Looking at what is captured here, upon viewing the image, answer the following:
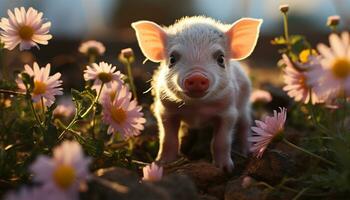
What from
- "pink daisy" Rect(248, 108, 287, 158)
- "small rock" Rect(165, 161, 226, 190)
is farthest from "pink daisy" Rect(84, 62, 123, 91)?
"pink daisy" Rect(248, 108, 287, 158)

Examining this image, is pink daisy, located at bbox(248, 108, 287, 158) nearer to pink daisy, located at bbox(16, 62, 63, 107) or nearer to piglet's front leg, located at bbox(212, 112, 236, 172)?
piglet's front leg, located at bbox(212, 112, 236, 172)

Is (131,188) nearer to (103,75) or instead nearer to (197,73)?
(103,75)

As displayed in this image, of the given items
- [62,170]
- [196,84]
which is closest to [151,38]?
[196,84]

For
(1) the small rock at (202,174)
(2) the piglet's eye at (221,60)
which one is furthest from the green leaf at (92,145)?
(2) the piglet's eye at (221,60)

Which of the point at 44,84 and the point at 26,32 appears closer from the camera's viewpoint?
the point at 44,84

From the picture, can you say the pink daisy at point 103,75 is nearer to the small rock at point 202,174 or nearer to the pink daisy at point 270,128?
the small rock at point 202,174

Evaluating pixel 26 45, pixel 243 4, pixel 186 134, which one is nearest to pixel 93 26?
pixel 243 4
